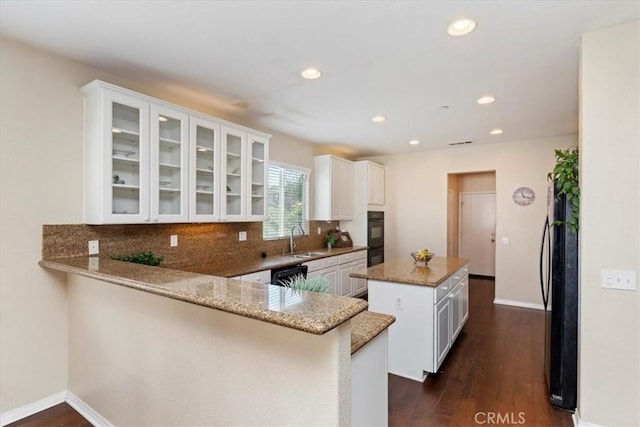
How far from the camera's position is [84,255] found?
261cm

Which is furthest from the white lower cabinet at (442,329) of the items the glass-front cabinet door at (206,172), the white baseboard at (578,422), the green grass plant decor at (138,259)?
the green grass plant decor at (138,259)

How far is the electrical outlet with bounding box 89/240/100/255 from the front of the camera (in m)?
2.65

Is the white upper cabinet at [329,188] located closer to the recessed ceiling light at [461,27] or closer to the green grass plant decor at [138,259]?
the green grass plant decor at [138,259]

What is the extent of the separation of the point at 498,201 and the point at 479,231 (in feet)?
7.17

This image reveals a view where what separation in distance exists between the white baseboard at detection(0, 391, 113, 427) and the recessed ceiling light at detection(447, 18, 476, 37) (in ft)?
11.3

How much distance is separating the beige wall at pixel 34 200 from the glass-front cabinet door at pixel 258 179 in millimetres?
1639

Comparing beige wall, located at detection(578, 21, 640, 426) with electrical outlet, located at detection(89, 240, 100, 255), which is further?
electrical outlet, located at detection(89, 240, 100, 255)

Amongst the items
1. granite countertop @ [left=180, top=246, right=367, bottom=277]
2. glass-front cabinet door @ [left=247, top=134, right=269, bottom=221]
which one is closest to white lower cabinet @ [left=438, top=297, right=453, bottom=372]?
granite countertop @ [left=180, top=246, right=367, bottom=277]

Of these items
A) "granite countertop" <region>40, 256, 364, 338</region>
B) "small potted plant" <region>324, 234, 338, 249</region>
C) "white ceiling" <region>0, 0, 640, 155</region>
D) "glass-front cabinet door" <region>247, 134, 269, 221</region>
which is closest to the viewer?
"granite countertop" <region>40, 256, 364, 338</region>

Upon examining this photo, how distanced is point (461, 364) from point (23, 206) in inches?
154

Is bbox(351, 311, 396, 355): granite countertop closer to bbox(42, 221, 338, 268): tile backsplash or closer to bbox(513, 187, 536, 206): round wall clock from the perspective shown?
bbox(42, 221, 338, 268): tile backsplash

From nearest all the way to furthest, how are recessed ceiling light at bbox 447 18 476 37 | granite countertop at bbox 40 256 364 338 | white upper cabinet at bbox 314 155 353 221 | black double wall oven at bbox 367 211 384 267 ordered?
granite countertop at bbox 40 256 364 338 < recessed ceiling light at bbox 447 18 476 37 < white upper cabinet at bbox 314 155 353 221 < black double wall oven at bbox 367 211 384 267

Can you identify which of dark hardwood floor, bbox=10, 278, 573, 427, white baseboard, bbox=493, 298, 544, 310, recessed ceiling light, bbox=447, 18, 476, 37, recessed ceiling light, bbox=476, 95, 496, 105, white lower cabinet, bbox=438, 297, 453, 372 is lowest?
dark hardwood floor, bbox=10, 278, 573, 427

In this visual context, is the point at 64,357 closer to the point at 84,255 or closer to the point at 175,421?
the point at 84,255
